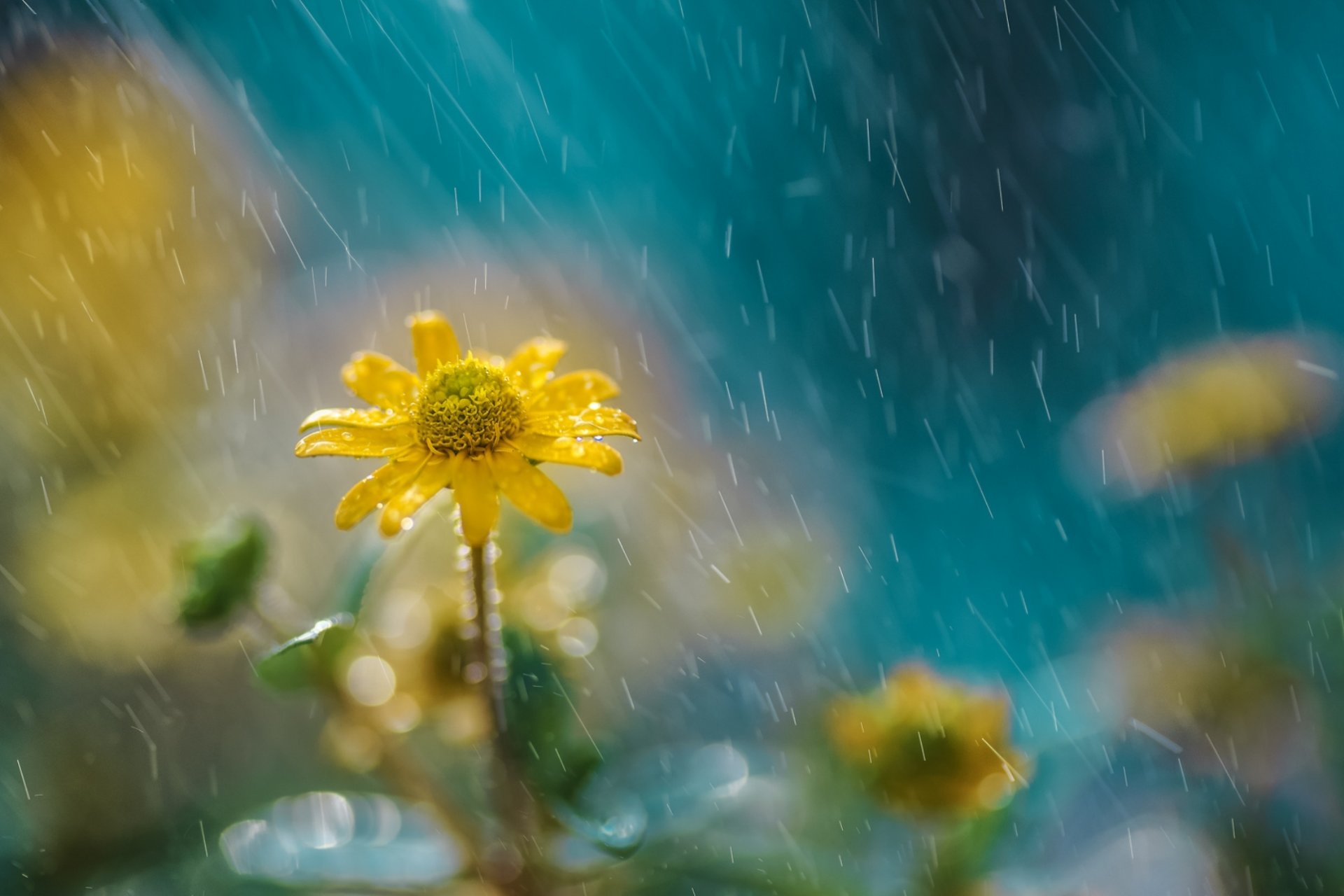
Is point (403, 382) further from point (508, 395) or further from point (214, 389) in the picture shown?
point (214, 389)

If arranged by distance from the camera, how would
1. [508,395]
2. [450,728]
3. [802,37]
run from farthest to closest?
1. [802,37]
2. [450,728]
3. [508,395]

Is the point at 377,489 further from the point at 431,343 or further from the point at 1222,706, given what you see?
the point at 1222,706

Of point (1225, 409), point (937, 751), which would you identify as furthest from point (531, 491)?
point (1225, 409)

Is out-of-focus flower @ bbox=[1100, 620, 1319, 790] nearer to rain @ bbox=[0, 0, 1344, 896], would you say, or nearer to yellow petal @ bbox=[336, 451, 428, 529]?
rain @ bbox=[0, 0, 1344, 896]

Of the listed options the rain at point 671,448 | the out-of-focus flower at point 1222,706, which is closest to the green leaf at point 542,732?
the rain at point 671,448

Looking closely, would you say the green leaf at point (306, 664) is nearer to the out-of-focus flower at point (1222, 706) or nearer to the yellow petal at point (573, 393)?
the yellow petal at point (573, 393)

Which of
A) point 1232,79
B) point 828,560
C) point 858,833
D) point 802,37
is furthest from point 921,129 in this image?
point 858,833
